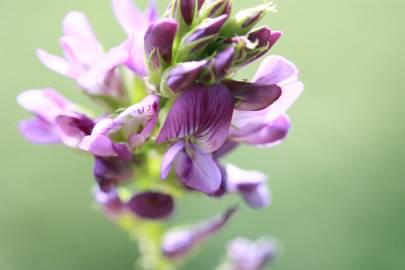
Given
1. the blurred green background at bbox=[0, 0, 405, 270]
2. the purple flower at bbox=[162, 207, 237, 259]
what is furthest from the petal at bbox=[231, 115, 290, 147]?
the blurred green background at bbox=[0, 0, 405, 270]

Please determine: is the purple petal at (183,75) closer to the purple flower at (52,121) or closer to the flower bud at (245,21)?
the flower bud at (245,21)

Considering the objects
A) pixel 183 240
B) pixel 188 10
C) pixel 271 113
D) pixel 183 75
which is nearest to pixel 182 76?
pixel 183 75

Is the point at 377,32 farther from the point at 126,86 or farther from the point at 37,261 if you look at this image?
the point at 126,86

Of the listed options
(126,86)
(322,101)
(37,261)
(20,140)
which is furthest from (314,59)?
(126,86)

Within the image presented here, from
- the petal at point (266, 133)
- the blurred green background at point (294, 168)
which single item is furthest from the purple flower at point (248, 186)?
the blurred green background at point (294, 168)

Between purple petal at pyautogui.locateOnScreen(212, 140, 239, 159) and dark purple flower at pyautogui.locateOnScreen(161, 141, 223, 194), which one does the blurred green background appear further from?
dark purple flower at pyautogui.locateOnScreen(161, 141, 223, 194)

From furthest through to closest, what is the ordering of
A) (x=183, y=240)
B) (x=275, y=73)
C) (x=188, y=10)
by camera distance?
1. (x=183, y=240)
2. (x=275, y=73)
3. (x=188, y=10)

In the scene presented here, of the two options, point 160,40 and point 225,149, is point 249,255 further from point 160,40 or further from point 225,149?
point 160,40
